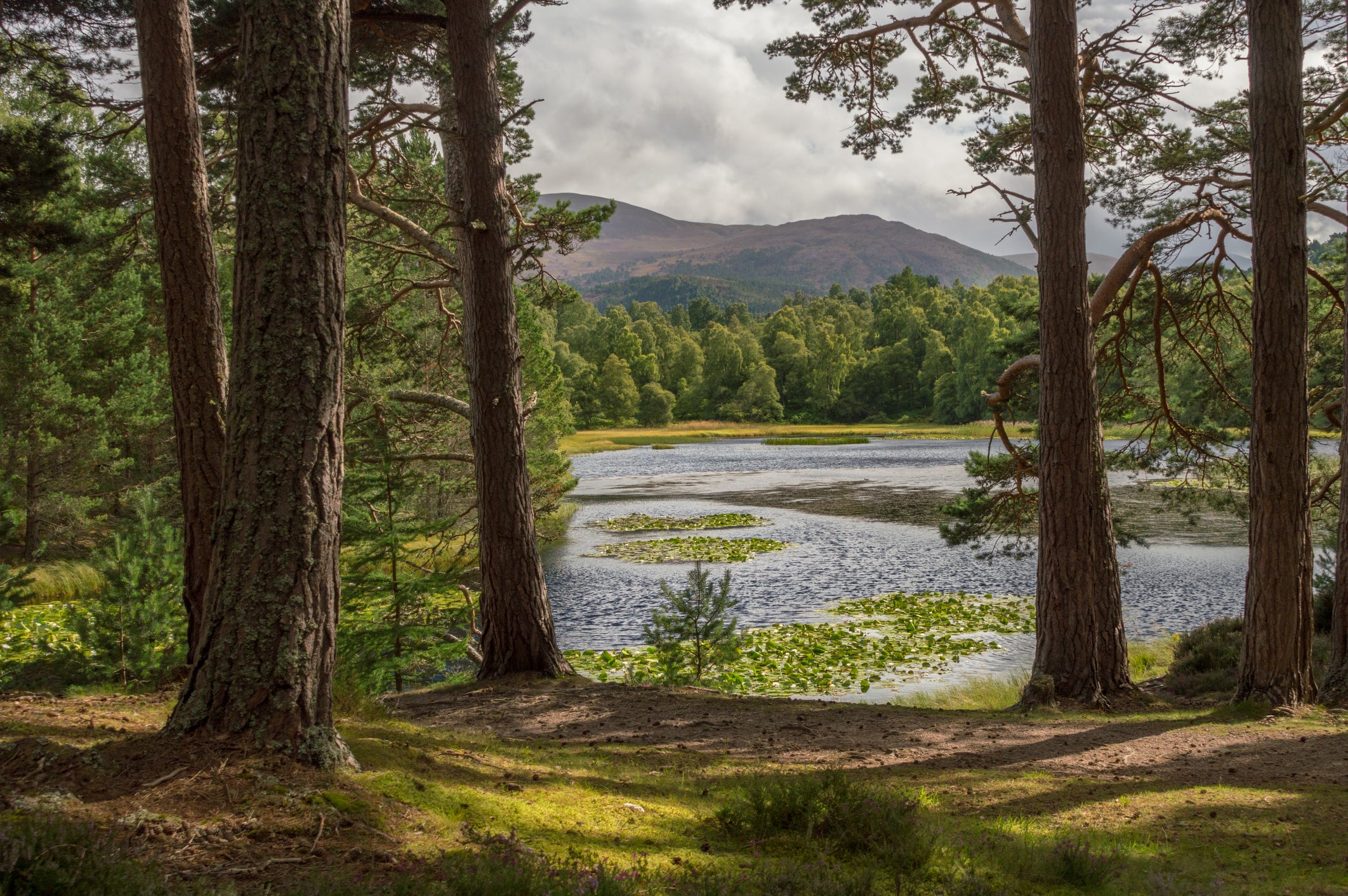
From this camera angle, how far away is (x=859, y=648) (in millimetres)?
11961

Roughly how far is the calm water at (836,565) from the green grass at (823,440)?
79.8 feet

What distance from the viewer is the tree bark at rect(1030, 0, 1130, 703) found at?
23.0 feet

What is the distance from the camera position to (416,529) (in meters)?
7.57

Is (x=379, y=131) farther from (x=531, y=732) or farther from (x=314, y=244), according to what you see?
(x=531, y=732)

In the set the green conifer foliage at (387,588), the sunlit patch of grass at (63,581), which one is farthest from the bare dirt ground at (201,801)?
the sunlit patch of grass at (63,581)

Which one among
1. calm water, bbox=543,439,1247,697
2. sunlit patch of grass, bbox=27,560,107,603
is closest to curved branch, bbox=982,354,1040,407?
calm water, bbox=543,439,1247,697

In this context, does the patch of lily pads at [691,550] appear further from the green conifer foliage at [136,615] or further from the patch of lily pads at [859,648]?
the green conifer foliage at [136,615]

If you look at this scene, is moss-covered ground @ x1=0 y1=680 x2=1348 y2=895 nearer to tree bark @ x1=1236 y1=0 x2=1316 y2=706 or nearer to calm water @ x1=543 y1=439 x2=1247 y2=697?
tree bark @ x1=1236 y1=0 x2=1316 y2=706

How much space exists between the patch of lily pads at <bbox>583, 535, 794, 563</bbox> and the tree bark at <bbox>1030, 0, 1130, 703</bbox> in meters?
12.6

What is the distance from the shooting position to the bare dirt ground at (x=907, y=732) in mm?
4958

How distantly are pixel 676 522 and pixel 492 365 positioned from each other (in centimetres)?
1843

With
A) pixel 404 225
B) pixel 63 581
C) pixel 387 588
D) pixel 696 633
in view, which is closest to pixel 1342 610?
pixel 696 633

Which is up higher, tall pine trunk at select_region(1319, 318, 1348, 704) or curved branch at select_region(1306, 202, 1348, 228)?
curved branch at select_region(1306, 202, 1348, 228)

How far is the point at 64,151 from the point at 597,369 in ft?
264
